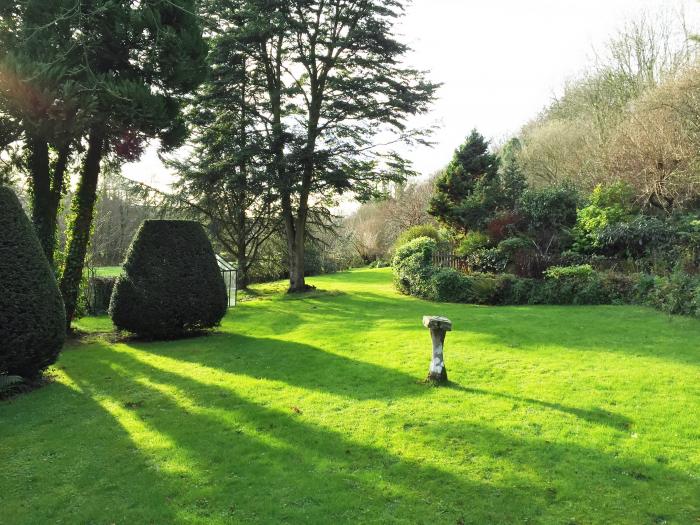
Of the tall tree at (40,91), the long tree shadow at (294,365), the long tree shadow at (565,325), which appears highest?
the tall tree at (40,91)

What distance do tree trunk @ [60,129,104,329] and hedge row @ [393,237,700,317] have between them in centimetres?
1049

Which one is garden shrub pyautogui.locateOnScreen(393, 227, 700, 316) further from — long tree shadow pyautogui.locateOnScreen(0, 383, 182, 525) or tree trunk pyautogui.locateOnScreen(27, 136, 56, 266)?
long tree shadow pyautogui.locateOnScreen(0, 383, 182, 525)

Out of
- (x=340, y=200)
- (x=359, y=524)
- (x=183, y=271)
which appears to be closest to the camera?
(x=359, y=524)

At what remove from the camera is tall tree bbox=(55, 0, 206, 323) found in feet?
29.6

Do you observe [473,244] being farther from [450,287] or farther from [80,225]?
[80,225]

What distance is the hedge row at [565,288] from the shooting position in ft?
37.8

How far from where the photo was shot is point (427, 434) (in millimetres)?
5133

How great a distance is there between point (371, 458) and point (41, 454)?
339 cm

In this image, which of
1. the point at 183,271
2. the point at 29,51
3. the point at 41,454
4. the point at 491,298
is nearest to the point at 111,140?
the point at 29,51

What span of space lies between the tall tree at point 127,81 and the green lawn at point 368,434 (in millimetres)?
3602

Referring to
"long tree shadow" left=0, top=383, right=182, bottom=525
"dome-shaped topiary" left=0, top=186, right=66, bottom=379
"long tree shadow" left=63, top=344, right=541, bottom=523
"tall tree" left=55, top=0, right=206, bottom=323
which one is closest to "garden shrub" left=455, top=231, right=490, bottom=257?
"tall tree" left=55, top=0, right=206, bottom=323

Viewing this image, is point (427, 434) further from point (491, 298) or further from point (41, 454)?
point (491, 298)

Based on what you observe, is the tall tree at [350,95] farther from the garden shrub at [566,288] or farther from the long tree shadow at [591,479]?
the long tree shadow at [591,479]

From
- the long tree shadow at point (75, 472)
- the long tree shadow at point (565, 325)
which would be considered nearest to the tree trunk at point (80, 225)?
the long tree shadow at point (75, 472)
